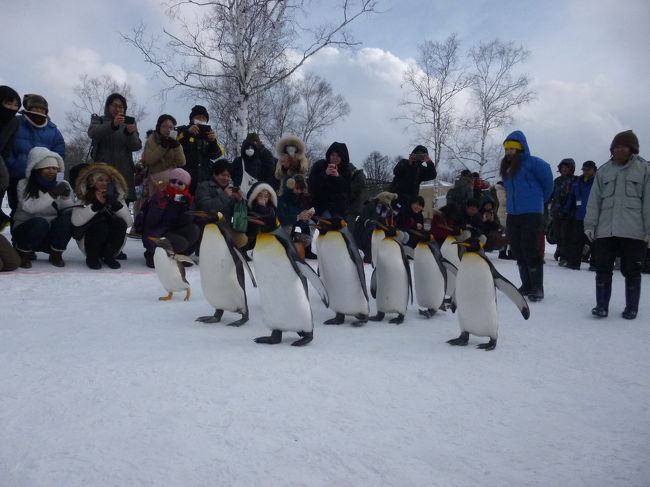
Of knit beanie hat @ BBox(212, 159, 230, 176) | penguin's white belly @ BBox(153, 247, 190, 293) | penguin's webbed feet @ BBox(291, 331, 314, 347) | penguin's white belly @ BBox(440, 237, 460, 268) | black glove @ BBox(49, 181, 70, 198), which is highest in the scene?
knit beanie hat @ BBox(212, 159, 230, 176)

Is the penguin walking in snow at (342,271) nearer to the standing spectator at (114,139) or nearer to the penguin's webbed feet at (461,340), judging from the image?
the penguin's webbed feet at (461,340)

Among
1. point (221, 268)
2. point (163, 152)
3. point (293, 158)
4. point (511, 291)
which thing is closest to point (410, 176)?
point (293, 158)

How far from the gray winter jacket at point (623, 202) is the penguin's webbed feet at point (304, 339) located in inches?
105

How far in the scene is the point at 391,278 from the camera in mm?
3693

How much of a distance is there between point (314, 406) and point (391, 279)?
1776mm

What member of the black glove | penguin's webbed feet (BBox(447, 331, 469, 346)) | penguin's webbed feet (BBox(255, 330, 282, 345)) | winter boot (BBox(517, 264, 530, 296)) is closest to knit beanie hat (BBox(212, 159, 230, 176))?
the black glove

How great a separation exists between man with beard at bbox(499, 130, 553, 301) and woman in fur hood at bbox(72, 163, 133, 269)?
13.4ft

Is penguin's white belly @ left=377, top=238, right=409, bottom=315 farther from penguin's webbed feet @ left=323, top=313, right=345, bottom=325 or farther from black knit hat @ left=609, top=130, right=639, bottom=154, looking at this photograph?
black knit hat @ left=609, top=130, right=639, bottom=154

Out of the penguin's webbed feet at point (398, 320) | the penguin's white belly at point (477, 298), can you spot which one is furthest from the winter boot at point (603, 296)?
the penguin's webbed feet at point (398, 320)

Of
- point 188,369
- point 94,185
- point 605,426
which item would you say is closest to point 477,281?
point 605,426

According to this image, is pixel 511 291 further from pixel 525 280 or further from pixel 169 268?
pixel 169 268

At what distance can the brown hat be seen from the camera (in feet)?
18.0

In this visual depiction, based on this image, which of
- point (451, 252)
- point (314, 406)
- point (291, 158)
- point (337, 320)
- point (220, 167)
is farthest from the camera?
point (291, 158)

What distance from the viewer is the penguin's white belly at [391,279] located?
369 centimetres
